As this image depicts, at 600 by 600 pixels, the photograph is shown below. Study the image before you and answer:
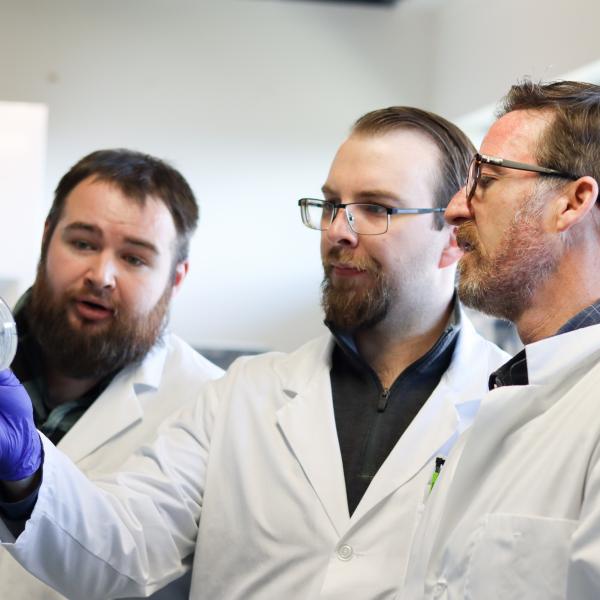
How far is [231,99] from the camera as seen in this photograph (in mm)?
4934

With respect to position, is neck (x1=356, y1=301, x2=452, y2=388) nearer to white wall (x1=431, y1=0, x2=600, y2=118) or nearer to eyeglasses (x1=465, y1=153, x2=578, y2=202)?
eyeglasses (x1=465, y1=153, x2=578, y2=202)

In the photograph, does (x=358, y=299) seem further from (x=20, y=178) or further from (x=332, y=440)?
(x=20, y=178)

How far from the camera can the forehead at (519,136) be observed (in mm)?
1402

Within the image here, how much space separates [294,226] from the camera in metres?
4.98

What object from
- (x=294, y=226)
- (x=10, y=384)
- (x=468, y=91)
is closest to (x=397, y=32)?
(x=468, y=91)

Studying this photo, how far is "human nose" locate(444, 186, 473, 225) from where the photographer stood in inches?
57.0

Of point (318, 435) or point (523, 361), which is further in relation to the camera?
point (318, 435)

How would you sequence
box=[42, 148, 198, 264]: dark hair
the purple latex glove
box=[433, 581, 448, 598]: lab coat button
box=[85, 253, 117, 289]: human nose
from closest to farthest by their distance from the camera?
box=[433, 581, 448, 598]: lab coat button → the purple latex glove → box=[85, 253, 117, 289]: human nose → box=[42, 148, 198, 264]: dark hair

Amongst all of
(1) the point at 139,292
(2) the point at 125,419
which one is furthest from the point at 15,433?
(1) the point at 139,292

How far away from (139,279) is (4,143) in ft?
6.25

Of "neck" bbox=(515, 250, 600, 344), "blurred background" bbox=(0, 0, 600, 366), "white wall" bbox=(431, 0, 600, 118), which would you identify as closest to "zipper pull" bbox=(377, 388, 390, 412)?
"neck" bbox=(515, 250, 600, 344)

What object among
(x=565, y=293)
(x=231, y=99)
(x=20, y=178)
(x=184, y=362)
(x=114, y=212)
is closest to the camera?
(x=565, y=293)

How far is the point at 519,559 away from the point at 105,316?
1.06 metres

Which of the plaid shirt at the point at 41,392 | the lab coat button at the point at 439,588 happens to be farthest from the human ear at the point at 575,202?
the plaid shirt at the point at 41,392
